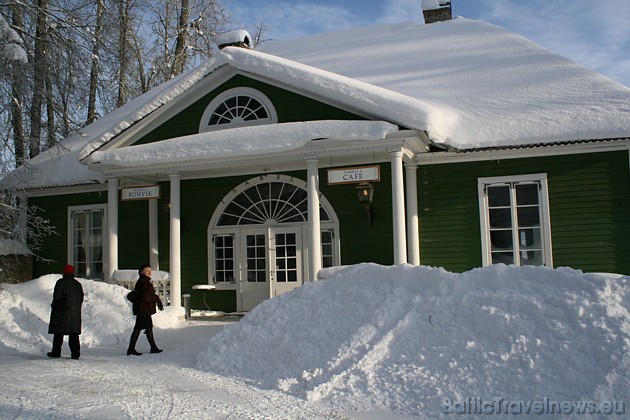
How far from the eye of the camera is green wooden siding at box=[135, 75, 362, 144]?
1130 centimetres

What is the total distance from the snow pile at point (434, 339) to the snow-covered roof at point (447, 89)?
3.47 metres

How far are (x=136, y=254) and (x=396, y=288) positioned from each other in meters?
8.36

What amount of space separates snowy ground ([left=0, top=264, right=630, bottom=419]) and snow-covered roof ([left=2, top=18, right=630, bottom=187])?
3558 millimetres

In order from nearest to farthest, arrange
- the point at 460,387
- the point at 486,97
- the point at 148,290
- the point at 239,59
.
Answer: the point at 460,387 → the point at 148,290 → the point at 239,59 → the point at 486,97

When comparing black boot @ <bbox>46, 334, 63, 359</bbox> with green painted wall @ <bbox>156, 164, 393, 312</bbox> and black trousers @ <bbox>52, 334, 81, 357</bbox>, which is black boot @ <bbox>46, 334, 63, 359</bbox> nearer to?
black trousers @ <bbox>52, 334, 81, 357</bbox>

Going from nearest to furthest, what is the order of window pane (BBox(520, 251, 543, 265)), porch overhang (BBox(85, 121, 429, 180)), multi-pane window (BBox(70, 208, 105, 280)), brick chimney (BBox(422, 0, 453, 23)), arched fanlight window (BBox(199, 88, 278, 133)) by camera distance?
porch overhang (BBox(85, 121, 429, 180)), window pane (BBox(520, 251, 543, 265)), arched fanlight window (BBox(199, 88, 278, 133)), multi-pane window (BBox(70, 208, 105, 280)), brick chimney (BBox(422, 0, 453, 23))

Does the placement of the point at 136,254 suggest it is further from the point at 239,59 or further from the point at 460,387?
the point at 460,387

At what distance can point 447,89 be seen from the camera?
43.3ft

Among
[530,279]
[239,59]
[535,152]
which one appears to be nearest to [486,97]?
[535,152]

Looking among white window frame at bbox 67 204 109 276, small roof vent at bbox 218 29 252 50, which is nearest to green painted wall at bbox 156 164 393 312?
white window frame at bbox 67 204 109 276

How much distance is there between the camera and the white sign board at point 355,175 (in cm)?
1013

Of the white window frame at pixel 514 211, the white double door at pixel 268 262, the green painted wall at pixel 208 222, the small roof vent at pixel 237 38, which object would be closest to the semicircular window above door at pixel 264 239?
the white double door at pixel 268 262

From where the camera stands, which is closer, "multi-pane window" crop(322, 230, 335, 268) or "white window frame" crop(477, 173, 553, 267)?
"white window frame" crop(477, 173, 553, 267)

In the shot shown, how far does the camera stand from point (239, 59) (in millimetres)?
11539
